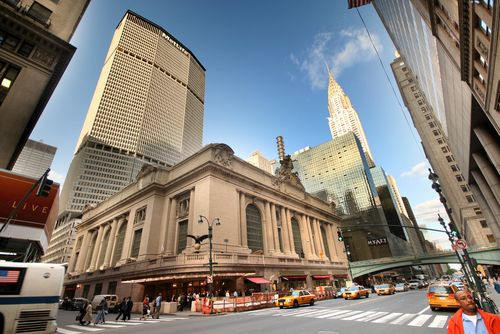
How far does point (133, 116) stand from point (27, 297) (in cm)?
13045

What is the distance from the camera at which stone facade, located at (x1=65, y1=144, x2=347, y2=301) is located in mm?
27953

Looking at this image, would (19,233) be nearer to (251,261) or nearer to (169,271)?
(169,271)

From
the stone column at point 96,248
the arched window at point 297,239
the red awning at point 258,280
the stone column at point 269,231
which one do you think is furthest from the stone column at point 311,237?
the stone column at point 96,248

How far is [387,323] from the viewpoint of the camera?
1043 centimetres

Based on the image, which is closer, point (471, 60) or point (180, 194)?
point (471, 60)

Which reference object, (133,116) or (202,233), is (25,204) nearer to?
(202,233)

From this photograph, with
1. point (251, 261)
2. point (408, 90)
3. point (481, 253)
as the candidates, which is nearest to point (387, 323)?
point (251, 261)

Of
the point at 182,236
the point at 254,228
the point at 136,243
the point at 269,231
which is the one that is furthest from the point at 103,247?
the point at 269,231

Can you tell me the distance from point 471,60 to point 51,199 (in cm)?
2546

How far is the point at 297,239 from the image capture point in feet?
155

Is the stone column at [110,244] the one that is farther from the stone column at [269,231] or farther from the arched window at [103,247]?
the stone column at [269,231]

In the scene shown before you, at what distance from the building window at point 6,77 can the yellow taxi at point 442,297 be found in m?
32.2

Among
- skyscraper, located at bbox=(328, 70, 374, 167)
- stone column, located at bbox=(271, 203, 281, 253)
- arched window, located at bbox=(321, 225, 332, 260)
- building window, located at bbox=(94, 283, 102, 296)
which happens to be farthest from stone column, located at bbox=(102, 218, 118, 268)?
skyscraper, located at bbox=(328, 70, 374, 167)

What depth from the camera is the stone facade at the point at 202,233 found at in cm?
2795
